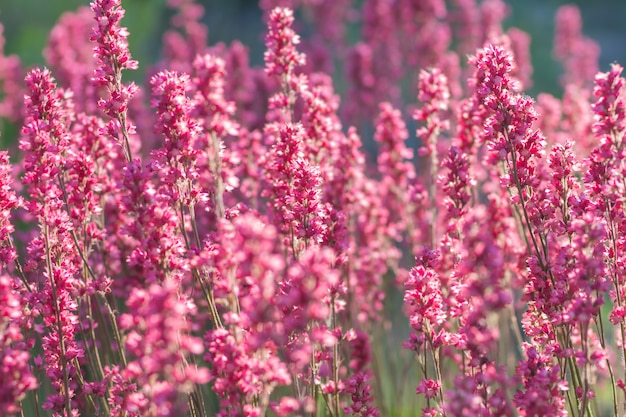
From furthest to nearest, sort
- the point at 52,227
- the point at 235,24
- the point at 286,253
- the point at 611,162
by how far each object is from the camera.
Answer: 1. the point at 235,24
2. the point at 286,253
3. the point at 52,227
4. the point at 611,162

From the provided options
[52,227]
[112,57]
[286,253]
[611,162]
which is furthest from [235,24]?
[611,162]

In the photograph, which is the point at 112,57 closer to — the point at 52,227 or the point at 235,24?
the point at 52,227

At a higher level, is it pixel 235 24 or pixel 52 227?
pixel 235 24

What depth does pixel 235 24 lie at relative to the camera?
10.9 metres

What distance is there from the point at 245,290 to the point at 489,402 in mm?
969

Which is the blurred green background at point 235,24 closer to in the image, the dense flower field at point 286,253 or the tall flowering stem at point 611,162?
the dense flower field at point 286,253

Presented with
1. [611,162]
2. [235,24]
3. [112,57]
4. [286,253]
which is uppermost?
[235,24]

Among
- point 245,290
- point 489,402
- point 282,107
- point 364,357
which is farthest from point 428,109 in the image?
point 489,402

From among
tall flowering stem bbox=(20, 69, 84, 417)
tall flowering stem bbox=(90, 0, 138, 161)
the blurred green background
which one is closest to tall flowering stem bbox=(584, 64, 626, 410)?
tall flowering stem bbox=(90, 0, 138, 161)

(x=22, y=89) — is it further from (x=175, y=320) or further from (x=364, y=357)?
(x=175, y=320)

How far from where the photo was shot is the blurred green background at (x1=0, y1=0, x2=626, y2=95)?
9.35 meters

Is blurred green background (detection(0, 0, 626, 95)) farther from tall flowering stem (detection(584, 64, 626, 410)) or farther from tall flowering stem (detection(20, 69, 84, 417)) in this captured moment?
tall flowering stem (detection(584, 64, 626, 410))

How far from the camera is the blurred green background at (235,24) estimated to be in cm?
935

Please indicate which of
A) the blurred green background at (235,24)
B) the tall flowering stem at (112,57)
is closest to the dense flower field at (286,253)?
the tall flowering stem at (112,57)
